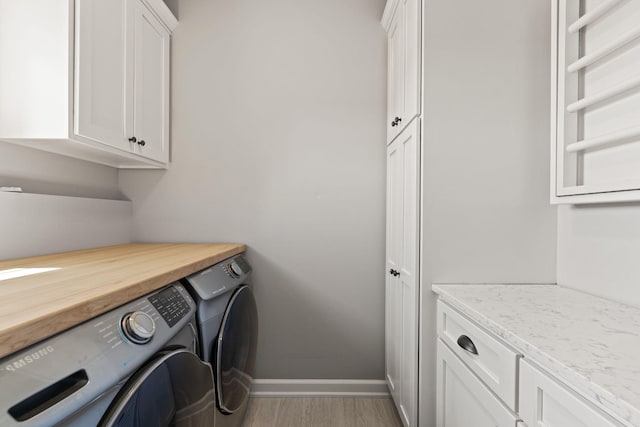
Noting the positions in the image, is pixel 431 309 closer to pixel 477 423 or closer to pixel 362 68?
pixel 477 423

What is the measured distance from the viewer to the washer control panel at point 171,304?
930 mm

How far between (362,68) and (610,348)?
6.09ft

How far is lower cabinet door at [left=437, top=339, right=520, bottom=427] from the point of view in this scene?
90 centimetres

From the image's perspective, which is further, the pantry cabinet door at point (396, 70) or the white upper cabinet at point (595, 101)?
the pantry cabinet door at point (396, 70)

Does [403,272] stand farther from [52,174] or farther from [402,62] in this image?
[52,174]

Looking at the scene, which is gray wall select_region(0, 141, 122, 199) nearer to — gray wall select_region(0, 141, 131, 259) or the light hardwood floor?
gray wall select_region(0, 141, 131, 259)

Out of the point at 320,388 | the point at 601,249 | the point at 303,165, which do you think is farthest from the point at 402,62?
the point at 320,388

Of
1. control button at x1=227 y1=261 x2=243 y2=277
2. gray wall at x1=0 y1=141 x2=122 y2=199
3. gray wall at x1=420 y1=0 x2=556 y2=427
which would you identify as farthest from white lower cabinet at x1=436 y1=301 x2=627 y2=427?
gray wall at x1=0 y1=141 x2=122 y2=199

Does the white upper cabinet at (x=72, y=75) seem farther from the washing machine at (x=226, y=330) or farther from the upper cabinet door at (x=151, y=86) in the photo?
the washing machine at (x=226, y=330)

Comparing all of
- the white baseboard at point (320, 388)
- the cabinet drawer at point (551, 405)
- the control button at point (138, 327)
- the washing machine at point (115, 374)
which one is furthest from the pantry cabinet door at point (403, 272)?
the control button at point (138, 327)

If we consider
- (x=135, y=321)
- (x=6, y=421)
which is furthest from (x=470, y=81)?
(x=6, y=421)

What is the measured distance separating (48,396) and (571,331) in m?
1.07

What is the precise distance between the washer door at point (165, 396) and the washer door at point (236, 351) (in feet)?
0.83

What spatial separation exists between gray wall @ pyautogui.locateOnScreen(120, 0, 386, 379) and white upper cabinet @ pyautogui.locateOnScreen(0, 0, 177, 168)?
0.51m
